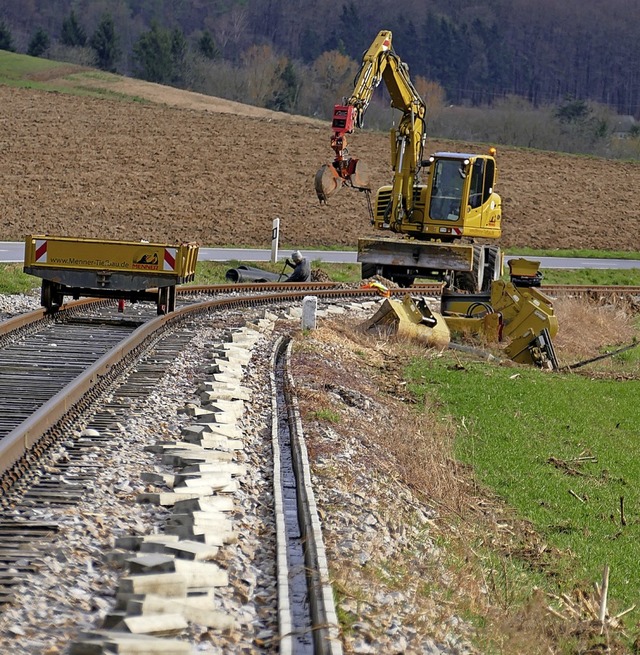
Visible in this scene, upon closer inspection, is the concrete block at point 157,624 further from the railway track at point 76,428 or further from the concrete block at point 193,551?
the concrete block at point 193,551

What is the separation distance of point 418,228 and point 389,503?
20574mm

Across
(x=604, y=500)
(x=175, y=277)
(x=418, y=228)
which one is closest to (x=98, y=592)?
(x=604, y=500)

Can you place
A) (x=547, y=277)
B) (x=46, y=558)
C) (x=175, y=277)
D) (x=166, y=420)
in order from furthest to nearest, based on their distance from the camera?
1. (x=547, y=277)
2. (x=175, y=277)
3. (x=166, y=420)
4. (x=46, y=558)

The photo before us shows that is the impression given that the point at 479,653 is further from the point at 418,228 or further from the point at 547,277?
the point at 547,277

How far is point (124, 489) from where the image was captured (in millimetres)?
8430

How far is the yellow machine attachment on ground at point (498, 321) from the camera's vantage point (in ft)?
66.4

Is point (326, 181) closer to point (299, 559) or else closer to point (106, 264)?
point (106, 264)

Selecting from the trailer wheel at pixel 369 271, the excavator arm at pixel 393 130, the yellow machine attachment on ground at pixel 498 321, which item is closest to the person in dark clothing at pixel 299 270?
the trailer wheel at pixel 369 271

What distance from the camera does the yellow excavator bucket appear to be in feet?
65.9

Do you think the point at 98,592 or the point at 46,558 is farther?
the point at 46,558

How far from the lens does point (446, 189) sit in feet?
95.0

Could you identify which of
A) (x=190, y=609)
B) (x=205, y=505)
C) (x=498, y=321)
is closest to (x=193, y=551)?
(x=190, y=609)

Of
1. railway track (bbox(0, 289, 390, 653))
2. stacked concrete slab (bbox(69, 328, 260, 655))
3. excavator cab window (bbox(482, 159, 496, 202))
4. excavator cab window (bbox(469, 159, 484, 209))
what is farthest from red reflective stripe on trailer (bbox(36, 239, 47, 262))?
excavator cab window (bbox(482, 159, 496, 202))

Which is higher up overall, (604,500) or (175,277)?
(175,277)
